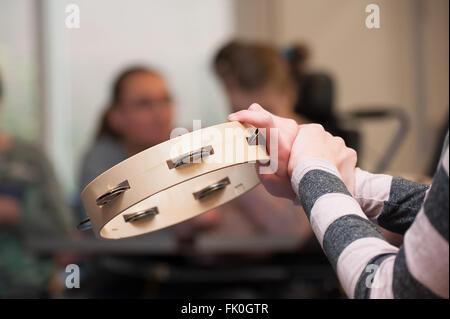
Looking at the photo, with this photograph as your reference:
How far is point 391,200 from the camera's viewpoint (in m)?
0.36

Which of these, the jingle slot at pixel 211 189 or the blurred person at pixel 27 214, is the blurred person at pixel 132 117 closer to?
the blurred person at pixel 27 214

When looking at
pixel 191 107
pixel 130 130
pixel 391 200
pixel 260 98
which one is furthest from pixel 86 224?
pixel 191 107

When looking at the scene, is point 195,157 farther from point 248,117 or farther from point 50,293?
point 50,293

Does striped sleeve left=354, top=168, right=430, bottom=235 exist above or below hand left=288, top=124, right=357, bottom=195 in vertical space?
below

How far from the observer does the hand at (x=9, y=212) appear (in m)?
1.17

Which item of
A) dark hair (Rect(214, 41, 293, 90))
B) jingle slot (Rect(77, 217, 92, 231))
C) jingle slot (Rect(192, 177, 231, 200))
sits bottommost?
jingle slot (Rect(77, 217, 92, 231))

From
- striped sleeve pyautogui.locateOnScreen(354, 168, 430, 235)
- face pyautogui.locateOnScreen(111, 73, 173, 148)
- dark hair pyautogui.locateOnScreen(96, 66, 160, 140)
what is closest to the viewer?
striped sleeve pyautogui.locateOnScreen(354, 168, 430, 235)

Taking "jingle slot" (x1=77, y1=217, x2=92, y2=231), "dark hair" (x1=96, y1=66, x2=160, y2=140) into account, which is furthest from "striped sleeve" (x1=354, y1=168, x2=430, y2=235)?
"dark hair" (x1=96, y1=66, x2=160, y2=140)

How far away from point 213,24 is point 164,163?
1979 mm

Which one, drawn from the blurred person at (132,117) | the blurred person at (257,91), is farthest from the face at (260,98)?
the blurred person at (132,117)

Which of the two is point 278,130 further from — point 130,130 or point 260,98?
point 130,130

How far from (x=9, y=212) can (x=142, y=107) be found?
0.38m

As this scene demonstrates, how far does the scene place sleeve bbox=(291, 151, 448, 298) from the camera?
0.79 feet

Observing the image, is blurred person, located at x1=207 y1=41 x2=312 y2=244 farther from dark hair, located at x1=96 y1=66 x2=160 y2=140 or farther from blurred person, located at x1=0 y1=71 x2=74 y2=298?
blurred person, located at x1=0 y1=71 x2=74 y2=298
